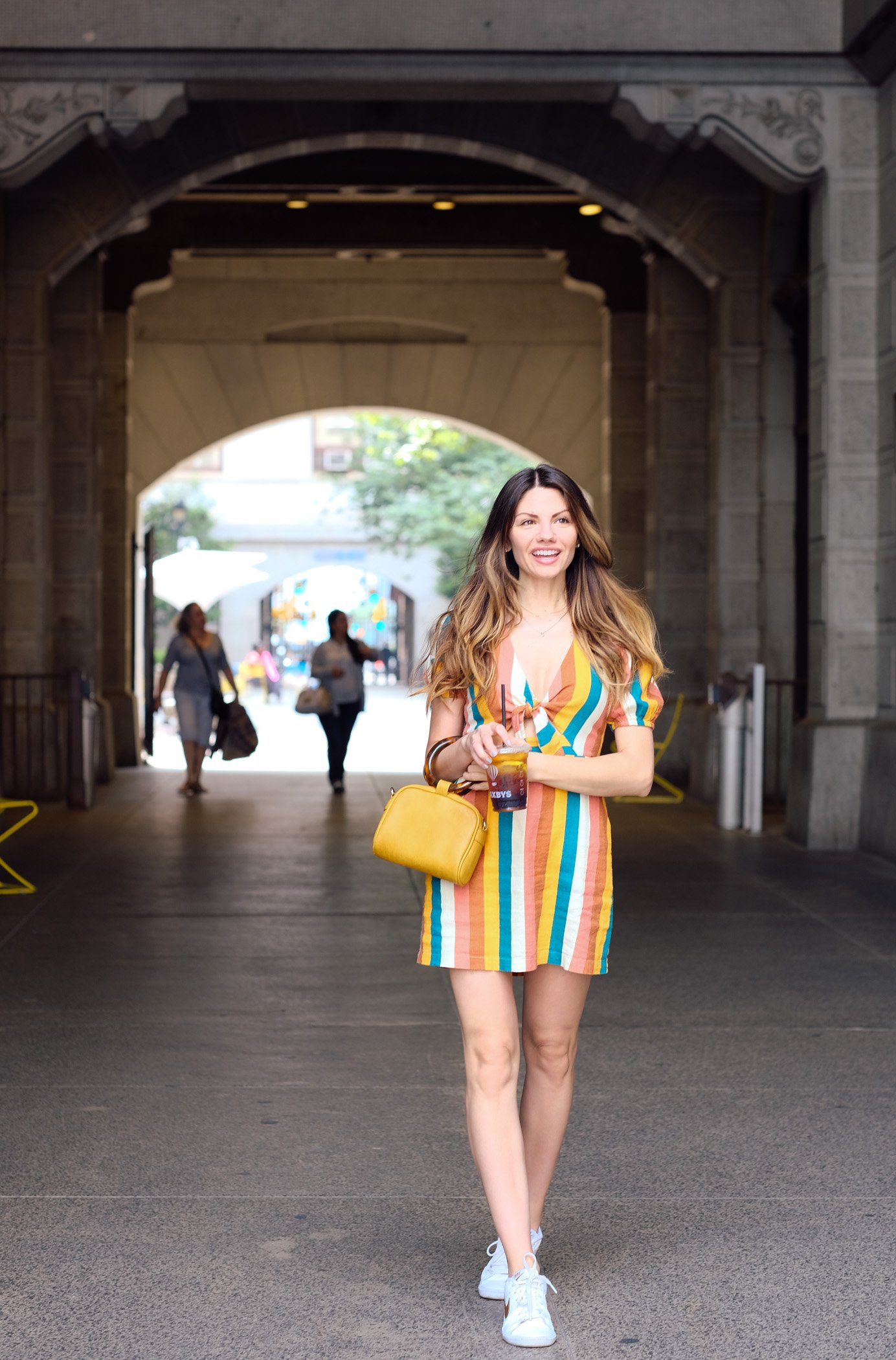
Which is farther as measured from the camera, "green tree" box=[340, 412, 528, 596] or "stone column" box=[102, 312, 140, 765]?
"green tree" box=[340, 412, 528, 596]

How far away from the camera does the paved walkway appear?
139 inches

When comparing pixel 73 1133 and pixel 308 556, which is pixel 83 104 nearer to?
pixel 73 1133

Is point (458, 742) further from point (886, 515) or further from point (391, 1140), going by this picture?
point (886, 515)

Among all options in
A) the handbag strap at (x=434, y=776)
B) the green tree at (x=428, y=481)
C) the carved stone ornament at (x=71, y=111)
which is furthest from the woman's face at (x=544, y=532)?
the green tree at (x=428, y=481)

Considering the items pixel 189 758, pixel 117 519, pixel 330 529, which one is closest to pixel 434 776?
pixel 189 758

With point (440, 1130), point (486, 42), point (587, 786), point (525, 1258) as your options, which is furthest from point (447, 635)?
point (486, 42)

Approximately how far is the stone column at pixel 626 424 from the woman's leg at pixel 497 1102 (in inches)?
628

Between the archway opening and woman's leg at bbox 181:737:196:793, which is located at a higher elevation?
the archway opening

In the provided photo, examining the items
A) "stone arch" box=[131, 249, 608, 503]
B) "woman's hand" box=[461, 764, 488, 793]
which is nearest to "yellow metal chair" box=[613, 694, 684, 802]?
"stone arch" box=[131, 249, 608, 503]

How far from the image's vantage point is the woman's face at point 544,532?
3.70m

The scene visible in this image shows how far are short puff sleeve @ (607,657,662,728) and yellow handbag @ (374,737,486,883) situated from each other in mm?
389

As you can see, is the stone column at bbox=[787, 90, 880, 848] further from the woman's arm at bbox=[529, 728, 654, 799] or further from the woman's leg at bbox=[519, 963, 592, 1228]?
the woman's arm at bbox=[529, 728, 654, 799]

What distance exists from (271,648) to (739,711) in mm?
42707

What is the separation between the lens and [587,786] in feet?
11.6
